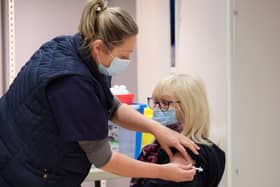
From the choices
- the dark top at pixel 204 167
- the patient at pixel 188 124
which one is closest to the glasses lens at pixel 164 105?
the patient at pixel 188 124

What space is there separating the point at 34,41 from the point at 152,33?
86 centimetres

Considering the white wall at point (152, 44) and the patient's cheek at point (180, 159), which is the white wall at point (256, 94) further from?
the white wall at point (152, 44)

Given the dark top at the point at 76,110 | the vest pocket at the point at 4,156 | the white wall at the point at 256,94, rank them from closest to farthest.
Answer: the dark top at the point at 76,110 < the vest pocket at the point at 4,156 < the white wall at the point at 256,94

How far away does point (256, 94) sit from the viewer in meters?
2.05

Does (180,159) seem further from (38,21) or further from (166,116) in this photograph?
(38,21)

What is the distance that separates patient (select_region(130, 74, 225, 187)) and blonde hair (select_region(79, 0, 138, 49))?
0.32 metres

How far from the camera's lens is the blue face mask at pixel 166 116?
4.86 feet

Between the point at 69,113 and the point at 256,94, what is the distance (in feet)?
3.90

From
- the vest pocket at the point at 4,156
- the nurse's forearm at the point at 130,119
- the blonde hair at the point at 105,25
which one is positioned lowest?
the vest pocket at the point at 4,156

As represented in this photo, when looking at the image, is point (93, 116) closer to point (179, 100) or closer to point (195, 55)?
point (179, 100)

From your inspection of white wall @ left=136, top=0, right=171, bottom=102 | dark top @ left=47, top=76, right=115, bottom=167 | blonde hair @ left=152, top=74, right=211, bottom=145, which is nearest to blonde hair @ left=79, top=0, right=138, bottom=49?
dark top @ left=47, top=76, right=115, bottom=167

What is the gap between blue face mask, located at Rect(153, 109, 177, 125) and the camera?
1480 mm

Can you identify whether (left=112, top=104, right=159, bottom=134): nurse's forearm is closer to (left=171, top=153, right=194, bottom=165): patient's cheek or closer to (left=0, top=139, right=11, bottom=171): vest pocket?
(left=171, top=153, right=194, bottom=165): patient's cheek

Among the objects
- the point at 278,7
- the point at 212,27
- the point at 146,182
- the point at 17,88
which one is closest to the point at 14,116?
the point at 17,88
